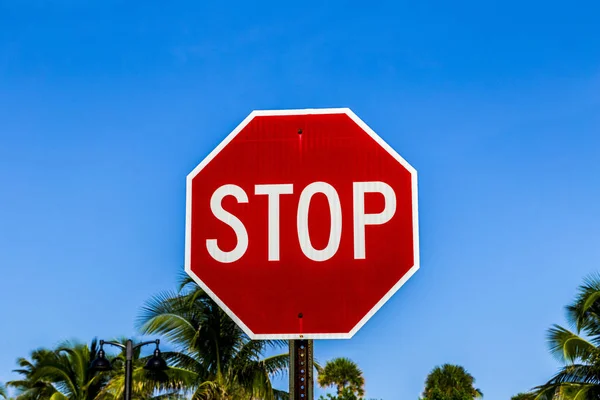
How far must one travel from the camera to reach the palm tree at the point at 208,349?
20.9 m

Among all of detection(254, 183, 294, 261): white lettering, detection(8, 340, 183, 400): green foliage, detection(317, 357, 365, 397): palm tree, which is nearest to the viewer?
detection(254, 183, 294, 261): white lettering

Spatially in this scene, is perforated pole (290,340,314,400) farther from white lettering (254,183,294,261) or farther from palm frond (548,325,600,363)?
palm frond (548,325,600,363)

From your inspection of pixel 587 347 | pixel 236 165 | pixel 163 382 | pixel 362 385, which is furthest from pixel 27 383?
pixel 362 385

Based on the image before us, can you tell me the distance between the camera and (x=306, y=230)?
419cm

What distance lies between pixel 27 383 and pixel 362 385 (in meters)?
32.9

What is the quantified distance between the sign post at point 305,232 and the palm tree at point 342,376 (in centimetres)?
5587

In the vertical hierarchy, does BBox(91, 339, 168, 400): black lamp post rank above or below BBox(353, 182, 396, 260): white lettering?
above

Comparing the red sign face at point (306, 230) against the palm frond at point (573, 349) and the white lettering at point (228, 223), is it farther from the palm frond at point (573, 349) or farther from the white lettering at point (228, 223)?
the palm frond at point (573, 349)

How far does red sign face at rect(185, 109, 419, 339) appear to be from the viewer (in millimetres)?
4121

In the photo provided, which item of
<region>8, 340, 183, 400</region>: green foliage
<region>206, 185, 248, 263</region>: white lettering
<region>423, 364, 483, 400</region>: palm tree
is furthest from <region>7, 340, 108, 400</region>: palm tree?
<region>423, 364, 483, 400</region>: palm tree

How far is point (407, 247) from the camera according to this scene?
4121 millimetres

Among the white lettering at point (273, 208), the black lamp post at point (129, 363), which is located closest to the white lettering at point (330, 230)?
the white lettering at point (273, 208)

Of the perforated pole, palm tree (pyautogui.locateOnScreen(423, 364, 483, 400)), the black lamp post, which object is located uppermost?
palm tree (pyautogui.locateOnScreen(423, 364, 483, 400))

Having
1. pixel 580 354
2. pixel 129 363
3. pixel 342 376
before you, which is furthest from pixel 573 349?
pixel 342 376
